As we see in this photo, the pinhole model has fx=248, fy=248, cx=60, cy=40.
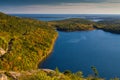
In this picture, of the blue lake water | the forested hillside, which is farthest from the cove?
the forested hillside

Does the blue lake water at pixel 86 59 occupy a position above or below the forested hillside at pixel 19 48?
below

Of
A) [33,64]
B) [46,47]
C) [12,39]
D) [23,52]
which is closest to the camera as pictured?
[33,64]

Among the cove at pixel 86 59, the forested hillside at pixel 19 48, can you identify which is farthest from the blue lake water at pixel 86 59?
the forested hillside at pixel 19 48

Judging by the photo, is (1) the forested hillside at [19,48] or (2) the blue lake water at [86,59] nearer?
(1) the forested hillside at [19,48]

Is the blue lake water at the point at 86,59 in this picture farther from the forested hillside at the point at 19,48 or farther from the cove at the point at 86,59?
the forested hillside at the point at 19,48

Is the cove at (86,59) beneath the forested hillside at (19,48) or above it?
beneath

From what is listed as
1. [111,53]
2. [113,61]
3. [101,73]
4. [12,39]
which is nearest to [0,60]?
[12,39]

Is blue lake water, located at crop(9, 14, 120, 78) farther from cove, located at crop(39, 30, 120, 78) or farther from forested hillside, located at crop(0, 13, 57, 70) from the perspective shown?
forested hillside, located at crop(0, 13, 57, 70)

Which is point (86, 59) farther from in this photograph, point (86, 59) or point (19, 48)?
point (19, 48)

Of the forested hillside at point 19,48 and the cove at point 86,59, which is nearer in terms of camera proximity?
the forested hillside at point 19,48

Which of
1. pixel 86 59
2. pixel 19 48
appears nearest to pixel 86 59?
pixel 86 59

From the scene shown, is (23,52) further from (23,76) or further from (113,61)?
(23,76)
